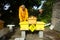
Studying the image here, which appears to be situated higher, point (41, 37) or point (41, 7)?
point (41, 7)

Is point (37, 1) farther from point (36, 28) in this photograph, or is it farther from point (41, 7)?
point (36, 28)

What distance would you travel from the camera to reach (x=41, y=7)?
46.9ft

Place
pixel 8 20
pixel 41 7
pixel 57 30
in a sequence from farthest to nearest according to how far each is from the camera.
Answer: pixel 41 7 → pixel 8 20 → pixel 57 30

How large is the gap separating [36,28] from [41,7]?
5.01 meters

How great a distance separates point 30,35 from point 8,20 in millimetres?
3945

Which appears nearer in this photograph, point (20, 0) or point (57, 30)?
point (57, 30)

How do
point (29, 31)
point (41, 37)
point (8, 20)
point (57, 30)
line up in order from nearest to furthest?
1. point (41, 37)
2. point (29, 31)
3. point (57, 30)
4. point (8, 20)

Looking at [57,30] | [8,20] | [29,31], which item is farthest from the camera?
[8,20]

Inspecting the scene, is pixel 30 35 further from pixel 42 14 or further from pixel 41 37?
pixel 42 14

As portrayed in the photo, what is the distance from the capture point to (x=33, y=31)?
32.4 ft

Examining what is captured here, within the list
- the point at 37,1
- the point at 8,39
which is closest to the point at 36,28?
the point at 8,39

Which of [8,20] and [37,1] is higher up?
[37,1]

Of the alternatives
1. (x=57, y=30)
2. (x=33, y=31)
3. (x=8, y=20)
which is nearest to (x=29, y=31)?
(x=33, y=31)

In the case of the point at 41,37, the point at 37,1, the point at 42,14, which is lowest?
the point at 41,37
